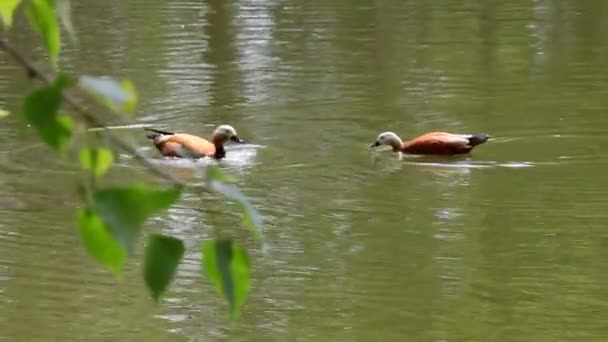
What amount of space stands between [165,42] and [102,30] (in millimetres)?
1161

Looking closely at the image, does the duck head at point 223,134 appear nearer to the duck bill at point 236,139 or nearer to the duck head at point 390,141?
the duck bill at point 236,139

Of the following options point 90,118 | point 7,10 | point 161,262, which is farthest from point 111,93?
point 7,10

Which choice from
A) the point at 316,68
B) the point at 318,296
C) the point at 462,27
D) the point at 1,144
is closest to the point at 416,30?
the point at 462,27

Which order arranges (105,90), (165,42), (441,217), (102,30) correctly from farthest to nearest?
(102,30)
(165,42)
(441,217)
(105,90)

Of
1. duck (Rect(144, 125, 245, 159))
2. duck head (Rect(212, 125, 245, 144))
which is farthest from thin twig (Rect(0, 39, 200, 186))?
duck head (Rect(212, 125, 245, 144))

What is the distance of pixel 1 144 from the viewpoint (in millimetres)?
8328

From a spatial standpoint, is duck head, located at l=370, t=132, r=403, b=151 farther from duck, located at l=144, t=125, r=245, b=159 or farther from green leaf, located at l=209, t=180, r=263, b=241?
green leaf, located at l=209, t=180, r=263, b=241

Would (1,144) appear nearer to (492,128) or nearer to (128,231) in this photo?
(492,128)

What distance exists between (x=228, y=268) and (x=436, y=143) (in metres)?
7.07

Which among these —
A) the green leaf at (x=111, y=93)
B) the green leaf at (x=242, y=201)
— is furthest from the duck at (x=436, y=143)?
the green leaf at (x=111, y=93)

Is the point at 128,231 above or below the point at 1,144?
above

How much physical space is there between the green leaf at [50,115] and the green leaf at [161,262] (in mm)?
95

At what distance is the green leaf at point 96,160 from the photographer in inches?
35.8

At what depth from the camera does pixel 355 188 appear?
735 cm
